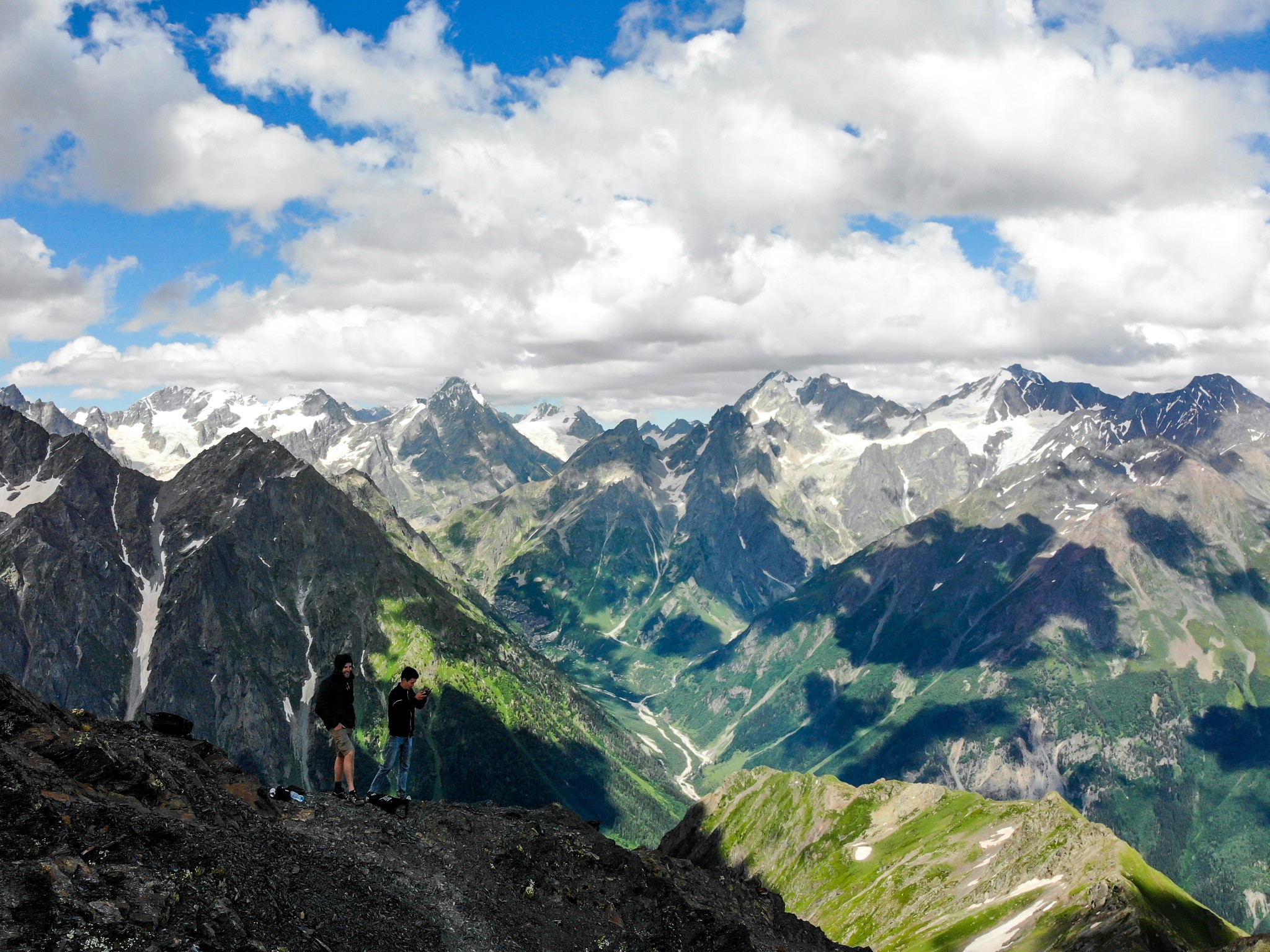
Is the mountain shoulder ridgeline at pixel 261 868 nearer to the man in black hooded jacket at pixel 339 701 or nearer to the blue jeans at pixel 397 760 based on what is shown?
the blue jeans at pixel 397 760

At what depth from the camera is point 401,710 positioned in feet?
144

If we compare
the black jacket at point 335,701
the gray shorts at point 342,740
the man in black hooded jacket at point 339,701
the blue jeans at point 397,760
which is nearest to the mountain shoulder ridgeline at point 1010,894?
the blue jeans at point 397,760

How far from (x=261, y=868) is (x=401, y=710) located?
10989mm

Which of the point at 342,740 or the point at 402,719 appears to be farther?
the point at 402,719

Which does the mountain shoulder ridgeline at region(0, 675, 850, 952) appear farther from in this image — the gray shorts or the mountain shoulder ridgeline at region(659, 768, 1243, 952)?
the mountain shoulder ridgeline at region(659, 768, 1243, 952)

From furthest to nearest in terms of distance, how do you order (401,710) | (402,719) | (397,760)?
(397,760)
(402,719)
(401,710)

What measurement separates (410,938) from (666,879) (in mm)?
22832

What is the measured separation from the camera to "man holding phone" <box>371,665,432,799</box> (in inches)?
1679

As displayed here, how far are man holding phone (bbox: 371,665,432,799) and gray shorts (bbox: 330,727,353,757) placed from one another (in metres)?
2.04

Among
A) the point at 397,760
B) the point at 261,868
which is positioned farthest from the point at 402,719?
the point at 261,868

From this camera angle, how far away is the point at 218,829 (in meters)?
35.2

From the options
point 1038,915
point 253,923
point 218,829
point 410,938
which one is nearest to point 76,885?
point 253,923

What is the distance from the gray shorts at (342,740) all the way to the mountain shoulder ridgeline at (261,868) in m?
2.88

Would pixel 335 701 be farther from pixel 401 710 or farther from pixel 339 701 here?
pixel 401 710
